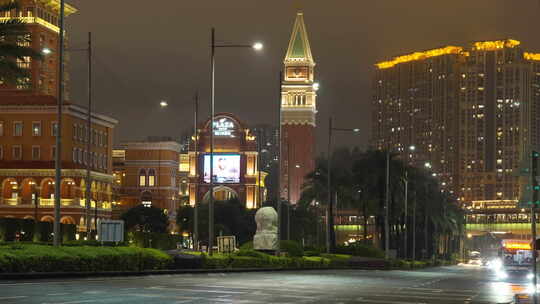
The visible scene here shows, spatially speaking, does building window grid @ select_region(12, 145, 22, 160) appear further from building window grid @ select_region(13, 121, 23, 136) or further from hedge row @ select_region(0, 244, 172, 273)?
hedge row @ select_region(0, 244, 172, 273)

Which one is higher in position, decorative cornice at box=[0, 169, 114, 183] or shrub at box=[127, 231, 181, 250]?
decorative cornice at box=[0, 169, 114, 183]

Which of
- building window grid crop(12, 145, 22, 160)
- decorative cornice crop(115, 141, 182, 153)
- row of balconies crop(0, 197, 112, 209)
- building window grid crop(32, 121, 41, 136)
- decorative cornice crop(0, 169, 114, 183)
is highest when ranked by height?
decorative cornice crop(115, 141, 182, 153)

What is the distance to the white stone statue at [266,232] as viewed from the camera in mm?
64562

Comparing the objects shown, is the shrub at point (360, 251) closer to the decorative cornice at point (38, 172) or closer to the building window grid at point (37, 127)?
the decorative cornice at point (38, 172)

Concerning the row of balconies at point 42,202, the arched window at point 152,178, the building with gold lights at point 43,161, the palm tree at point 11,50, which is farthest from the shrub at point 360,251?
the arched window at point 152,178

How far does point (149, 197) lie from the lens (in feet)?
521

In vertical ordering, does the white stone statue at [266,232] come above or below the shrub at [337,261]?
above

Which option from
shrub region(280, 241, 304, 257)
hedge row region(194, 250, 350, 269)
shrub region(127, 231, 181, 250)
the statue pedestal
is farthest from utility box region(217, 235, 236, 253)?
shrub region(127, 231, 181, 250)

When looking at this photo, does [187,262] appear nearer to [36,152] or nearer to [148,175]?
[36,152]

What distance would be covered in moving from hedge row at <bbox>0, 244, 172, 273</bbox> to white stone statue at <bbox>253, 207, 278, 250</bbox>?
74.9 ft

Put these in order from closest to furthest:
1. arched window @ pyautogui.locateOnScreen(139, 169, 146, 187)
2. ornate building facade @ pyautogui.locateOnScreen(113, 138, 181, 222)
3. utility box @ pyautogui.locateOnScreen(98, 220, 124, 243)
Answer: utility box @ pyautogui.locateOnScreen(98, 220, 124, 243)
ornate building facade @ pyautogui.locateOnScreen(113, 138, 181, 222)
arched window @ pyautogui.locateOnScreen(139, 169, 146, 187)

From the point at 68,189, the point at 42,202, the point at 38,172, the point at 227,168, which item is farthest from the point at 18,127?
the point at 227,168

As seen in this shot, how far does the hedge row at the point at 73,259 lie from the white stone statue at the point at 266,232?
22.8 meters

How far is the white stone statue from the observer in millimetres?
64562
